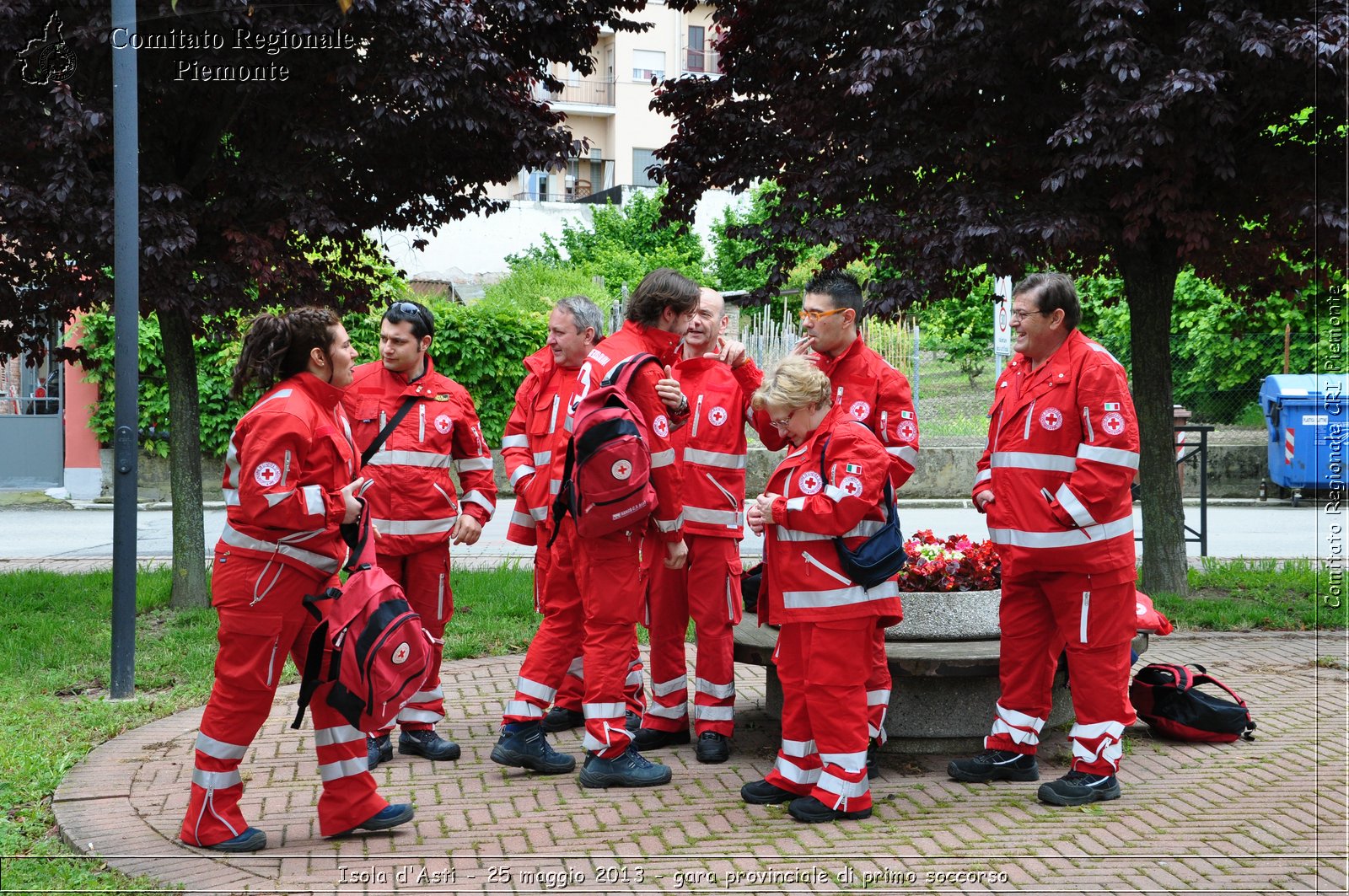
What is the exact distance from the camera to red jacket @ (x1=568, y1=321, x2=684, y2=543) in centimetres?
513

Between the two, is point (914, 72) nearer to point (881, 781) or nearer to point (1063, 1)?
point (1063, 1)

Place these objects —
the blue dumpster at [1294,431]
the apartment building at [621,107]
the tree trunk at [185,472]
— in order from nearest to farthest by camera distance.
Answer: the tree trunk at [185,472] → the blue dumpster at [1294,431] → the apartment building at [621,107]

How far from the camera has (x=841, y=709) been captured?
16.0ft

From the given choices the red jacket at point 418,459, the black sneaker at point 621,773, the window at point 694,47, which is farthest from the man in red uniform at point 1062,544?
the window at point 694,47

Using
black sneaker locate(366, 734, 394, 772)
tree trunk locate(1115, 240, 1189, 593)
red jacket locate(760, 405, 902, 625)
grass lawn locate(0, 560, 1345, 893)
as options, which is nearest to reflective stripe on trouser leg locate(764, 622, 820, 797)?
red jacket locate(760, 405, 902, 625)

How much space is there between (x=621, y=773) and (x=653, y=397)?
64.3 inches

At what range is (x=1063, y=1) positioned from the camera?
7.91 metres

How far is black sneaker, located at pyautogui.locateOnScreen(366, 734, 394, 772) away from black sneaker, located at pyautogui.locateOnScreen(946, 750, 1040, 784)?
8.62 feet

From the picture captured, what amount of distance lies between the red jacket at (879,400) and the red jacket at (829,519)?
56cm

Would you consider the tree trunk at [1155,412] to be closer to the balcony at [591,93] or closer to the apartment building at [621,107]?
the apartment building at [621,107]

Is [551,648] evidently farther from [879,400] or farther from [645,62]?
[645,62]

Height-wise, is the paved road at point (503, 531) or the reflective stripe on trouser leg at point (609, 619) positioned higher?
the reflective stripe on trouser leg at point (609, 619)

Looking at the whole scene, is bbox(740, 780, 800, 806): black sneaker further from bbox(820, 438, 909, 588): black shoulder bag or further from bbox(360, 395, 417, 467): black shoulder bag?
bbox(360, 395, 417, 467): black shoulder bag

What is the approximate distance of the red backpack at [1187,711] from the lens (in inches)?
237
